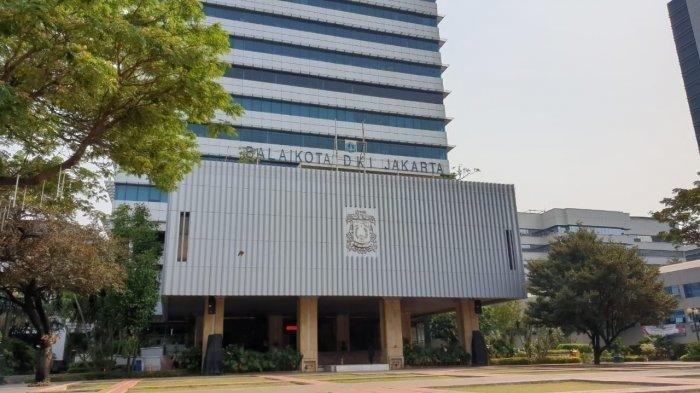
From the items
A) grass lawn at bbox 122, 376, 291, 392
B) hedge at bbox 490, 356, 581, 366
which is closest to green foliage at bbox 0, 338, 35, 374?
grass lawn at bbox 122, 376, 291, 392

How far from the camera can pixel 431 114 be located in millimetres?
62625

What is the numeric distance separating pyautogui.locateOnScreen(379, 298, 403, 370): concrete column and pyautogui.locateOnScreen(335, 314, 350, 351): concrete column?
9.55 m

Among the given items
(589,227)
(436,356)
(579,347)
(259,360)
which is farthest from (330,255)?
(589,227)

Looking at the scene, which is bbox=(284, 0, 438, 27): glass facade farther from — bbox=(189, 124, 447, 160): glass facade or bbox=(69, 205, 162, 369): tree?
bbox=(69, 205, 162, 369): tree

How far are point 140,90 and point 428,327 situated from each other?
130ft

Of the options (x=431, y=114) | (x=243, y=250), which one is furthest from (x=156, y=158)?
(x=431, y=114)

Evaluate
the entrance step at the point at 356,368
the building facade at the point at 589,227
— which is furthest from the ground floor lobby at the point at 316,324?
the building facade at the point at 589,227

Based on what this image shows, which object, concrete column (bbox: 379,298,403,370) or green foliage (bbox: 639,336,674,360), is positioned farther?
green foliage (bbox: 639,336,674,360)

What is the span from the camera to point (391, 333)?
2867 centimetres

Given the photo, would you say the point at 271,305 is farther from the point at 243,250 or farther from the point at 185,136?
the point at 185,136

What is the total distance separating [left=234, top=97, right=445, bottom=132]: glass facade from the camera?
5622cm

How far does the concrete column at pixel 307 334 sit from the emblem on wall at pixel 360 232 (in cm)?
Answer: 335

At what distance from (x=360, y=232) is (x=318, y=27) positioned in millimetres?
39249

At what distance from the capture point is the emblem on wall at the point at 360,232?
90.7ft
